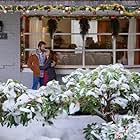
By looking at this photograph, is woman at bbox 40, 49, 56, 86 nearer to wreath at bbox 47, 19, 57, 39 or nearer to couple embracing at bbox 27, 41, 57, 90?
couple embracing at bbox 27, 41, 57, 90

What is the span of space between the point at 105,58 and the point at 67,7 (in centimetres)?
329

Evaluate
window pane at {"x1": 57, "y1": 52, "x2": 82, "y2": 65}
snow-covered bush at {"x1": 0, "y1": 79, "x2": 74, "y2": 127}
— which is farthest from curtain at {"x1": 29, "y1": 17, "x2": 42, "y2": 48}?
snow-covered bush at {"x1": 0, "y1": 79, "x2": 74, "y2": 127}

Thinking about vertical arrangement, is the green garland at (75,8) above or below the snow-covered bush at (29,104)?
above

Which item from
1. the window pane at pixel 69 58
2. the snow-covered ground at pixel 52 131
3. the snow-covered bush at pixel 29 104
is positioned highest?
the window pane at pixel 69 58

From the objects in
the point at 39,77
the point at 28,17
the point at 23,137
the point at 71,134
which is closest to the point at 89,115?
the point at 71,134

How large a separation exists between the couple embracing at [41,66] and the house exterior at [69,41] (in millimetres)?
923

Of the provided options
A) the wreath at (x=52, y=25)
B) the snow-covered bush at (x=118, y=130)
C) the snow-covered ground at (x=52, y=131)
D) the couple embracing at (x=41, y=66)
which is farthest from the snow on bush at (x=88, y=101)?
the wreath at (x=52, y=25)

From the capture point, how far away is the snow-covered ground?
6289 millimetres

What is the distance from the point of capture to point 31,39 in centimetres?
1419

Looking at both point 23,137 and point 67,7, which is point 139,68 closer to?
point 67,7

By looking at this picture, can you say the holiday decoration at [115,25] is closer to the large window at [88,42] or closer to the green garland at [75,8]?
the large window at [88,42]

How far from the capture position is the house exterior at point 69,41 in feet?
45.0

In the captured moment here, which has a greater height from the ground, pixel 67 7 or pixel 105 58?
pixel 67 7

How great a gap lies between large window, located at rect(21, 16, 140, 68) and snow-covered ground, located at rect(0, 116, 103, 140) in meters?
7.60
